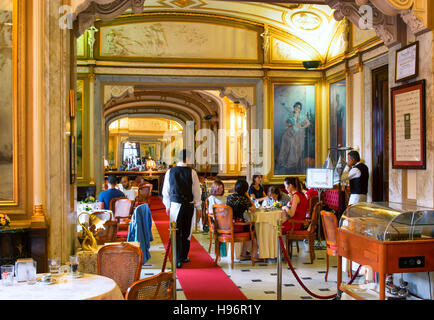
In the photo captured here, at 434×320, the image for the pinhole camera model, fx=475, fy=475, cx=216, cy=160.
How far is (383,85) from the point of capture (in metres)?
8.65

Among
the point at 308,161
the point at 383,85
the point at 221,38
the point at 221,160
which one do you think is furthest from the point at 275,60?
the point at 221,160

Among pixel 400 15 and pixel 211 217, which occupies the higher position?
pixel 400 15

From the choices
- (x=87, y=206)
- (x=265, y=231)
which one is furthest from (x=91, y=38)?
(x=265, y=231)

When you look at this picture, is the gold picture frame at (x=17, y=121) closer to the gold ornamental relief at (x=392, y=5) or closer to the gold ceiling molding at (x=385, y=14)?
the gold ceiling molding at (x=385, y=14)

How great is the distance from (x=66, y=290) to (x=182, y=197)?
4096mm

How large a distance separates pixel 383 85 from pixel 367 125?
811 mm

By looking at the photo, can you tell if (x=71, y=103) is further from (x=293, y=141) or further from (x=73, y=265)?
(x=293, y=141)

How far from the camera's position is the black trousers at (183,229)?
7328mm

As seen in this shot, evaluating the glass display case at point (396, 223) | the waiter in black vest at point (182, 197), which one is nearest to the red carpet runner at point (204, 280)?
the waiter in black vest at point (182, 197)

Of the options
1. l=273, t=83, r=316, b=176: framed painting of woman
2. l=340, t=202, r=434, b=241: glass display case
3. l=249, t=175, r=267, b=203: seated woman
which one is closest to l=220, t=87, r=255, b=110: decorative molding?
l=273, t=83, r=316, b=176: framed painting of woman

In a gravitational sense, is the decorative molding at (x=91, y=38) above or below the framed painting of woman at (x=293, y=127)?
above

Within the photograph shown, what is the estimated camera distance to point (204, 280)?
256 inches

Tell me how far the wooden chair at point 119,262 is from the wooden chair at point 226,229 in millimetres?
3280
